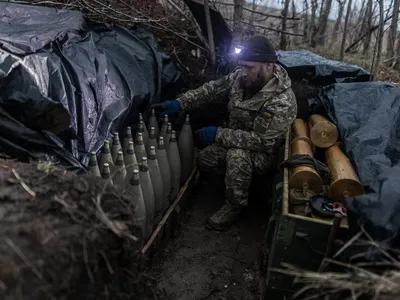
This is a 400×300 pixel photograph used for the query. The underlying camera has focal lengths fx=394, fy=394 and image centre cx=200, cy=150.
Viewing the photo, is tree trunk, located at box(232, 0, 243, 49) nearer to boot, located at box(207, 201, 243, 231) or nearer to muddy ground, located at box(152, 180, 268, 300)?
muddy ground, located at box(152, 180, 268, 300)

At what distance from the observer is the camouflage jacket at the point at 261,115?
3.60 meters

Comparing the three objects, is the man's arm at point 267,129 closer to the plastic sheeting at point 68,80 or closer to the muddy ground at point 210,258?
the muddy ground at point 210,258

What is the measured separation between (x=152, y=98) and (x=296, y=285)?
2195mm

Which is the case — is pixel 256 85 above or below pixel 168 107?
above

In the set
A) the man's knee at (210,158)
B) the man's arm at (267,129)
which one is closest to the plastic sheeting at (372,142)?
the man's arm at (267,129)

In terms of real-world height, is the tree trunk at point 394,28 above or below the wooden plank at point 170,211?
above

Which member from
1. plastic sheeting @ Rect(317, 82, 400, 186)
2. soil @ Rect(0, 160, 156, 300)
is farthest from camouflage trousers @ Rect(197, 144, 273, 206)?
soil @ Rect(0, 160, 156, 300)

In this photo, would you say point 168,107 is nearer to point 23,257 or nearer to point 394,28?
point 23,257

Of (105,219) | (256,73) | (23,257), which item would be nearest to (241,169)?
(256,73)

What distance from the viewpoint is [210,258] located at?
3.39m

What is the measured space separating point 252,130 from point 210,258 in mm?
1292

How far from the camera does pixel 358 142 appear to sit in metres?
3.05

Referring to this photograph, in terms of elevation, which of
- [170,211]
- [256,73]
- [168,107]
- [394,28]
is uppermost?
[394,28]

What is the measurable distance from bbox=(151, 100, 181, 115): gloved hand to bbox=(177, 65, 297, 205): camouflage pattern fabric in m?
0.53
